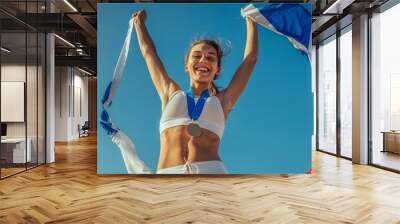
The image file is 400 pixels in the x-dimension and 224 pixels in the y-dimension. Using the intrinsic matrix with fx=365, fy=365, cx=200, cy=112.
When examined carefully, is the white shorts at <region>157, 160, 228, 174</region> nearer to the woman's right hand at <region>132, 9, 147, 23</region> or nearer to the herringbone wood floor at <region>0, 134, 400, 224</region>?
the herringbone wood floor at <region>0, 134, 400, 224</region>

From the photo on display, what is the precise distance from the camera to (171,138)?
643cm

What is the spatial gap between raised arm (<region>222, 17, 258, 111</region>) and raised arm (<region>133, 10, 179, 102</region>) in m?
1.03

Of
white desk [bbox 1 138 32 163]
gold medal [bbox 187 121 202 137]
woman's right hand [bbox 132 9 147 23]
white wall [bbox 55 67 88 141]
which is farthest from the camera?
white wall [bbox 55 67 88 141]

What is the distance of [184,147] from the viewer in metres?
6.38

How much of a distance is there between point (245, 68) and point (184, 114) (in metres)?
1.37

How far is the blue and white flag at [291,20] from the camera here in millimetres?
6500

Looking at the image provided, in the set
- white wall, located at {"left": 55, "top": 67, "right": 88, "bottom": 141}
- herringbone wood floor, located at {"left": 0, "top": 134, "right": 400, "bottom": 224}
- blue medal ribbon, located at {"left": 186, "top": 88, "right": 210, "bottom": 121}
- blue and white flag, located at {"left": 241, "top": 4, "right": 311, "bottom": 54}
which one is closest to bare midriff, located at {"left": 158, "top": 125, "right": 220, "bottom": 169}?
blue medal ribbon, located at {"left": 186, "top": 88, "right": 210, "bottom": 121}

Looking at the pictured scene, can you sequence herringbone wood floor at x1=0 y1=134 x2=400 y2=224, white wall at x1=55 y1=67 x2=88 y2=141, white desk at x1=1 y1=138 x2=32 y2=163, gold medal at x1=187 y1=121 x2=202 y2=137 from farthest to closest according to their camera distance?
white wall at x1=55 y1=67 x2=88 y2=141
white desk at x1=1 y1=138 x2=32 y2=163
gold medal at x1=187 y1=121 x2=202 y2=137
herringbone wood floor at x1=0 y1=134 x2=400 y2=224

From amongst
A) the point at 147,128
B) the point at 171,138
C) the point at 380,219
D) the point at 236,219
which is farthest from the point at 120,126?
the point at 380,219

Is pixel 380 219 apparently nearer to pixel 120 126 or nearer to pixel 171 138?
pixel 171 138

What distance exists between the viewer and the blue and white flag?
256 inches

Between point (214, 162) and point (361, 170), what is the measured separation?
3.14m

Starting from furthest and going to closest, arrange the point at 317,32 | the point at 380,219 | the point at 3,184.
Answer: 1. the point at 317,32
2. the point at 3,184
3. the point at 380,219

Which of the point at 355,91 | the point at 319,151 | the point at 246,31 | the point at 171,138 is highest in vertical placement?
the point at 246,31
